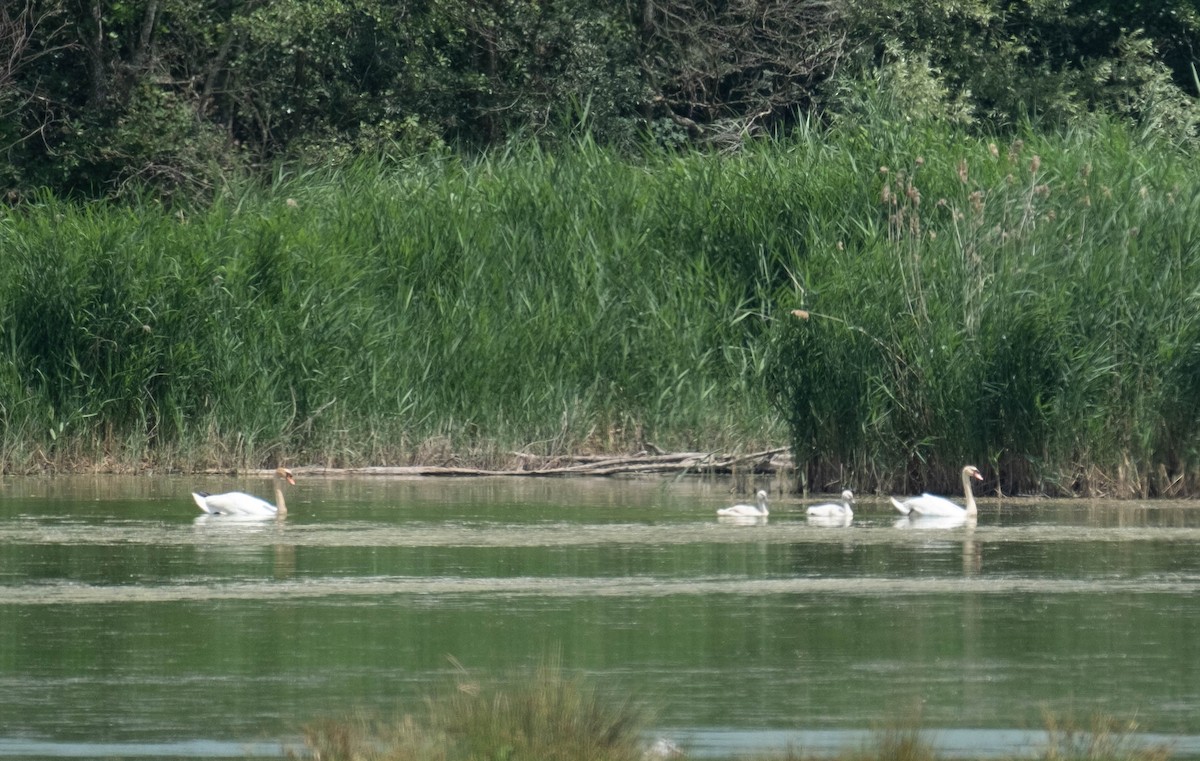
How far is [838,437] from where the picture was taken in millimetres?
14266

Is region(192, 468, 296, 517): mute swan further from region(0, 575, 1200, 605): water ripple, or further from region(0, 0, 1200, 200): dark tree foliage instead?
region(0, 0, 1200, 200): dark tree foliage

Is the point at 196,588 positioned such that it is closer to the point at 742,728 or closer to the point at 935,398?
the point at 742,728

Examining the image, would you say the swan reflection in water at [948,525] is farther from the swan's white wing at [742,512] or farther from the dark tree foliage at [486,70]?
the dark tree foliage at [486,70]

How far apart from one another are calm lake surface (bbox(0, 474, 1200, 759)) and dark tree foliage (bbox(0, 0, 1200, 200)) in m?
10.3

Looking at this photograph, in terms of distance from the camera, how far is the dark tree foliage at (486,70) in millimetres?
23531

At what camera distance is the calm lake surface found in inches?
271

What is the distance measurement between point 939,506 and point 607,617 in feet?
13.7

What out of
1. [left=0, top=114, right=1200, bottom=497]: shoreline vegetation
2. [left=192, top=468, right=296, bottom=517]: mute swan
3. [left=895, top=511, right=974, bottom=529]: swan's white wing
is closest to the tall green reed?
[left=0, top=114, right=1200, bottom=497]: shoreline vegetation

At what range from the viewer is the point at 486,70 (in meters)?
25.7

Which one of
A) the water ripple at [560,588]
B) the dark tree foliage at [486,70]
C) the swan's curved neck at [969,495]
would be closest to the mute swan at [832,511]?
the swan's curved neck at [969,495]

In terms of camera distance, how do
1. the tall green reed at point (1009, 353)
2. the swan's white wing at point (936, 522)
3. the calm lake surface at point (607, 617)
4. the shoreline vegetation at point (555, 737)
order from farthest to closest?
the tall green reed at point (1009, 353)
the swan's white wing at point (936, 522)
the calm lake surface at point (607, 617)
the shoreline vegetation at point (555, 737)

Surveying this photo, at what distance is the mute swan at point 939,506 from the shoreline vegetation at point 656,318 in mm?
940

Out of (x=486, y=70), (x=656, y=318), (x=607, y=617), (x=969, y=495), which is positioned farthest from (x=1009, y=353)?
(x=486, y=70)

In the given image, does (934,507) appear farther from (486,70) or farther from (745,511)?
(486,70)
